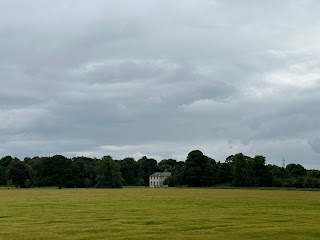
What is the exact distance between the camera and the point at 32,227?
71.1ft

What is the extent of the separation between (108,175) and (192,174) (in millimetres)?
27466

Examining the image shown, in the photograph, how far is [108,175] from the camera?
12231cm

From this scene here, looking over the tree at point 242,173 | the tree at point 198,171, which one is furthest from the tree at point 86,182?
the tree at point 242,173

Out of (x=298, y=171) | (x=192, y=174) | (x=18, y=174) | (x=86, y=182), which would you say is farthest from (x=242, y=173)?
(x=18, y=174)

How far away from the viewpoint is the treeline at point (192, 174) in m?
104

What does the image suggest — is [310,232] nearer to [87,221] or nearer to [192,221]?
[192,221]

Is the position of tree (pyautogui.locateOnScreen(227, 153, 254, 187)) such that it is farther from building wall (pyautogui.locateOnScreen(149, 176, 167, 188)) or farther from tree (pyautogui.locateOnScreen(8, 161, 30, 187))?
building wall (pyautogui.locateOnScreen(149, 176, 167, 188))

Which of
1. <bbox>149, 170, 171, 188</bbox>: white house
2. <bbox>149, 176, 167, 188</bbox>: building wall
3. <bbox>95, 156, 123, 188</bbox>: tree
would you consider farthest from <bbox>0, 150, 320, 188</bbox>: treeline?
<bbox>149, 170, 171, 188</bbox>: white house

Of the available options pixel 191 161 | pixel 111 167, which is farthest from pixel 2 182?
pixel 191 161

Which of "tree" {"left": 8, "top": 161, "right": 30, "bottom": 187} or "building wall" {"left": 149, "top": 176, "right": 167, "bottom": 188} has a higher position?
"tree" {"left": 8, "top": 161, "right": 30, "bottom": 187}

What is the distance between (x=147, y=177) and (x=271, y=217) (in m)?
171

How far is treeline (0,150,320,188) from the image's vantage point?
104 metres

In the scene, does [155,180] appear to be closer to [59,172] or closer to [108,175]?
[59,172]

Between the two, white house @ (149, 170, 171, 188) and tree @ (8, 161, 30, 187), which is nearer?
tree @ (8, 161, 30, 187)
